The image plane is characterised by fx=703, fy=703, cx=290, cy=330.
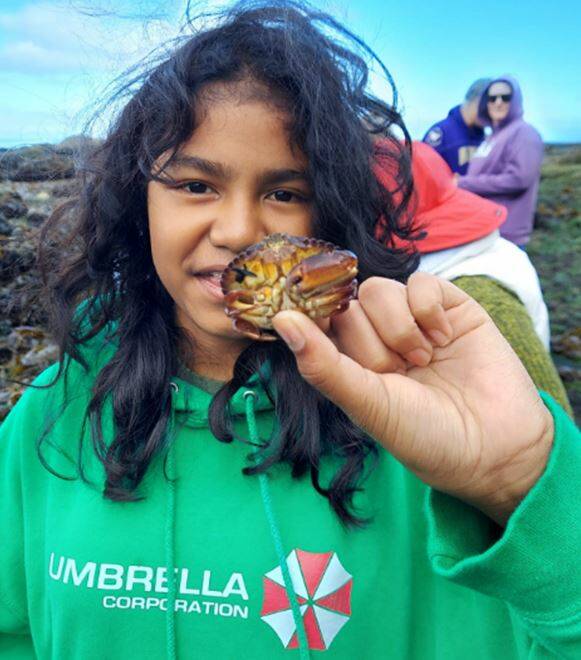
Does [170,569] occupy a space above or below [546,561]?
below

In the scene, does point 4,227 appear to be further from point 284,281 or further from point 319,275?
point 319,275

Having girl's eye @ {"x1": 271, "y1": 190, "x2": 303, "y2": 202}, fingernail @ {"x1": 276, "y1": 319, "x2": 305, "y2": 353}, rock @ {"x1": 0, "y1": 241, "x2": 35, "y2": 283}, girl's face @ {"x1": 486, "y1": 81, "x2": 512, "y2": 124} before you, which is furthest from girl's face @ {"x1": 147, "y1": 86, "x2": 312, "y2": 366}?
girl's face @ {"x1": 486, "y1": 81, "x2": 512, "y2": 124}

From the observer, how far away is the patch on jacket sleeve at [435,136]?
20.4ft

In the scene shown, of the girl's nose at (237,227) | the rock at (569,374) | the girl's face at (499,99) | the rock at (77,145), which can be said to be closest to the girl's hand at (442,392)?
the girl's nose at (237,227)

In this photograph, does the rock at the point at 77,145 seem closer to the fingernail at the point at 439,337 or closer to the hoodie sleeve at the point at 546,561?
the fingernail at the point at 439,337

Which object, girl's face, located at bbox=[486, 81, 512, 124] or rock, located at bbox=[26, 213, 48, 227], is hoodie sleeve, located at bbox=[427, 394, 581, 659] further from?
girl's face, located at bbox=[486, 81, 512, 124]

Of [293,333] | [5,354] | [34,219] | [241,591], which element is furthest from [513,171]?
[293,333]

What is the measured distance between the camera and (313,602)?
1419 millimetres

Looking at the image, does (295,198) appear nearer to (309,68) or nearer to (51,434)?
(309,68)

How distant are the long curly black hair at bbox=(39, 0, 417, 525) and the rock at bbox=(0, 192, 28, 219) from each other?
156 centimetres

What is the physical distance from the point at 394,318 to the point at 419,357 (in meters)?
0.09

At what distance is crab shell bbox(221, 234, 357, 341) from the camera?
1.18 m

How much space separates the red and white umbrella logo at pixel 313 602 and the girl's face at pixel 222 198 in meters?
0.52

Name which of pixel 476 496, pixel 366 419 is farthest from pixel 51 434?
pixel 476 496
